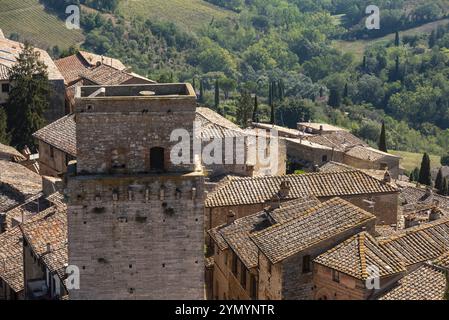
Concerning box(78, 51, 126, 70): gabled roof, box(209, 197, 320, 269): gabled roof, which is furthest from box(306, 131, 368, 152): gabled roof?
box(209, 197, 320, 269): gabled roof

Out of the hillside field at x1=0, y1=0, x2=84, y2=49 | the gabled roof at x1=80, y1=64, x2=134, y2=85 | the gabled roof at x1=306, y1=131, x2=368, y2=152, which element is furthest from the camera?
the hillside field at x1=0, y1=0, x2=84, y2=49

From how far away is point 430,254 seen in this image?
95.6ft

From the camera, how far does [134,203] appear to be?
921 inches

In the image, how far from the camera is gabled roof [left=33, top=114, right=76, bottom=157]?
45869 mm

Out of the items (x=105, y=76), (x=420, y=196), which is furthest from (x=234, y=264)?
(x=105, y=76)

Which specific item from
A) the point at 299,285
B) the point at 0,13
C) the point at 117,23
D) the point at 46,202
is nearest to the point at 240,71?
the point at 117,23

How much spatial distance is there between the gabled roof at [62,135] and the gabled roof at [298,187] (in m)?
10.3

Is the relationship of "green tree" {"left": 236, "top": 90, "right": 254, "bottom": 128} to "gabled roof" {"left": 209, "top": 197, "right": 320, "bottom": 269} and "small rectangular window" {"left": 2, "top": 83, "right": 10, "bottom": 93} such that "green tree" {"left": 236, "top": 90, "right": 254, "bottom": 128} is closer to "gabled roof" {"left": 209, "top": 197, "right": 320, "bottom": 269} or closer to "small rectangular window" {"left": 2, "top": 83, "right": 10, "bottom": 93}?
"small rectangular window" {"left": 2, "top": 83, "right": 10, "bottom": 93}

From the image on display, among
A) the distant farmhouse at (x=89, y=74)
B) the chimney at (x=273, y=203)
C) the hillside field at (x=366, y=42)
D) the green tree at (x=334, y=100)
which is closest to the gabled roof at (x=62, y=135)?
the distant farmhouse at (x=89, y=74)

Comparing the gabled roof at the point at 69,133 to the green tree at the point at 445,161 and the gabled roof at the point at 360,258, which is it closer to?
the gabled roof at the point at 360,258

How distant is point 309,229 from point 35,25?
119 meters

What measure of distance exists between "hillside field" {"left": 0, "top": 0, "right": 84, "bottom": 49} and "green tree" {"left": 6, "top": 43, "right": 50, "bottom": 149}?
75950 mm

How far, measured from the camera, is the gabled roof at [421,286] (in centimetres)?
2570

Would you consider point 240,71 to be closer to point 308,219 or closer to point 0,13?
point 0,13
